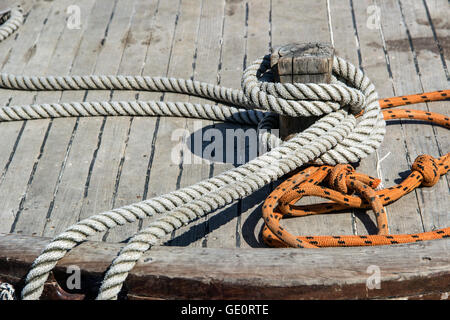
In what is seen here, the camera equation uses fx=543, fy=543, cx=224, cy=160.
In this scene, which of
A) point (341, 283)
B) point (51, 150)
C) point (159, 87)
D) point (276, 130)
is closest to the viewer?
point (341, 283)

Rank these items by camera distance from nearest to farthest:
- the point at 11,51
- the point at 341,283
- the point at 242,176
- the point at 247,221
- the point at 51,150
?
the point at 341,283 < the point at 242,176 < the point at 247,221 < the point at 51,150 < the point at 11,51

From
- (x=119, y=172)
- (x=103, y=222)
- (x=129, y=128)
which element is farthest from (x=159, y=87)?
(x=103, y=222)

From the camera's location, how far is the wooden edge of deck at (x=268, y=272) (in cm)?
156

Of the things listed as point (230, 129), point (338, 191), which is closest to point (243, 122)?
point (230, 129)

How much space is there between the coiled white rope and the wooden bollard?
0.18 feet

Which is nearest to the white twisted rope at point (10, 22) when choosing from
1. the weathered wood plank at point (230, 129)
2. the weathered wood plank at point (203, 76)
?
the weathered wood plank at point (203, 76)

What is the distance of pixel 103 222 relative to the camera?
71.9 inches

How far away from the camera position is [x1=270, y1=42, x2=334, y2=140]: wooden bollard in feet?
7.03

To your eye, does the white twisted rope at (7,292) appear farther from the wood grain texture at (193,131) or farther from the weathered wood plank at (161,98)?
the weathered wood plank at (161,98)

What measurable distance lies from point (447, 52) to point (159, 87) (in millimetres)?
1649

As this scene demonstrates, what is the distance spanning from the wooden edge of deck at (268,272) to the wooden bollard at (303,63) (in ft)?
2.60

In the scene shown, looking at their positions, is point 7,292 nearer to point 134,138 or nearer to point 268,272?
point 268,272

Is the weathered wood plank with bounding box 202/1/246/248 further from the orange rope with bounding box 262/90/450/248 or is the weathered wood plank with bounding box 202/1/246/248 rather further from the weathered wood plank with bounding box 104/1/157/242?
the weathered wood plank with bounding box 104/1/157/242

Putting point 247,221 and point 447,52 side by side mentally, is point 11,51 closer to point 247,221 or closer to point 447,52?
point 247,221
